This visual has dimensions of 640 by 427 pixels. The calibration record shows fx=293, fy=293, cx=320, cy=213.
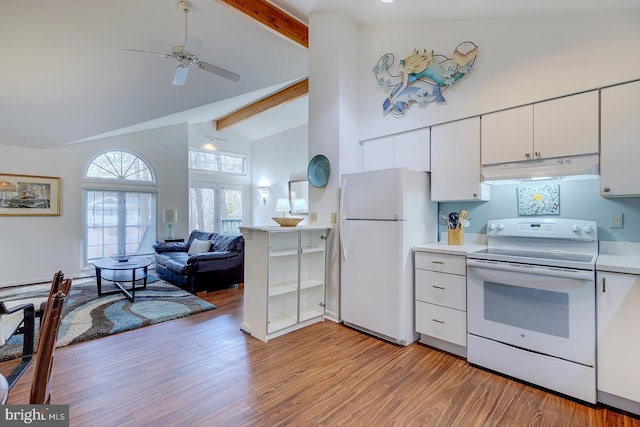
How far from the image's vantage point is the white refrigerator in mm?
2705

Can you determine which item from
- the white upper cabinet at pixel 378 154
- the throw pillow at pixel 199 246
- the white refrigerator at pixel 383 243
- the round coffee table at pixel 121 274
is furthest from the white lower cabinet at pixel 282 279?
the throw pillow at pixel 199 246

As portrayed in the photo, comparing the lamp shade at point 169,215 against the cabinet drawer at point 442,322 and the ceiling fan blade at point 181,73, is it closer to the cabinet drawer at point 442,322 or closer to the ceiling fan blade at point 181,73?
the ceiling fan blade at point 181,73

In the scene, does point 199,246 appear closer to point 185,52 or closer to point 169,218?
point 169,218

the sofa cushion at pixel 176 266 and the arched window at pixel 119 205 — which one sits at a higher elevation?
the arched window at pixel 119 205

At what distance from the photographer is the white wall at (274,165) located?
7.33m

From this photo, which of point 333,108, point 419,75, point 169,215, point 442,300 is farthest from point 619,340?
point 169,215

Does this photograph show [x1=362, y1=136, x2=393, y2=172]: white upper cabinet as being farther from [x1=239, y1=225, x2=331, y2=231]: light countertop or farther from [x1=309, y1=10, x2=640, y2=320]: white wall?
[x1=239, y1=225, x2=331, y2=231]: light countertop

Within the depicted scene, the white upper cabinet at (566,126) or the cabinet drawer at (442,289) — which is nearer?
the white upper cabinet at (566,126)

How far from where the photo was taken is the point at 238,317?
3484 millimetres

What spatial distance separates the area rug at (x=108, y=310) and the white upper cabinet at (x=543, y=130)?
368cm

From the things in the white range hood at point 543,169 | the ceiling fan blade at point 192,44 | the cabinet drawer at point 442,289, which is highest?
the ceiling fan blade at point 192,44

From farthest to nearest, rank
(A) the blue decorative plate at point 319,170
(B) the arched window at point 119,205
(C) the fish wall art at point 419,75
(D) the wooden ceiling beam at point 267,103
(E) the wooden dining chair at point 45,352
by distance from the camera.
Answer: (B) the arched window at point 119,205 → (D) the wooden ceiling beam at point 267,103 → (A) the blue decorative plate at point 319,170 → (C) the fish wall art at point 419,75 → (E) the wooden dining chair at point 45,352

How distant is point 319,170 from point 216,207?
5483 mm


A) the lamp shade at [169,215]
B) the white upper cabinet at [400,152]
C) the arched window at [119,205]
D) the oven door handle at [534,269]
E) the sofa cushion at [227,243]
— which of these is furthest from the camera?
the lamp shade at [169,215]
